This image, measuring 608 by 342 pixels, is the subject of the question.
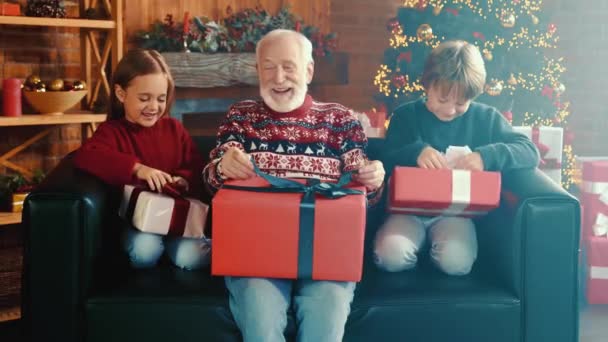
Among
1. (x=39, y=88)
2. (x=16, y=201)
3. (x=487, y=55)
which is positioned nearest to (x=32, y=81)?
(x=39, y=88)

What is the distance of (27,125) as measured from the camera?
12.6ft

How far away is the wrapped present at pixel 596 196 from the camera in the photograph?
345 cm

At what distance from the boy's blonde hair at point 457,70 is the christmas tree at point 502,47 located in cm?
184

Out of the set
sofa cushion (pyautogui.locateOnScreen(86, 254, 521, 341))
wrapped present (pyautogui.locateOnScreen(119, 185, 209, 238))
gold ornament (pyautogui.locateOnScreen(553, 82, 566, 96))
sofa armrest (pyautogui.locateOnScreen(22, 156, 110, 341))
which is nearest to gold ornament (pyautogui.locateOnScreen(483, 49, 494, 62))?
gold ornament (pyautogui.locateOnScreen(553, 82, 566, 96))

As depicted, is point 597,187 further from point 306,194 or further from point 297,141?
point 306,194

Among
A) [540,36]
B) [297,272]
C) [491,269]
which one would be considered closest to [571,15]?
[540,36]

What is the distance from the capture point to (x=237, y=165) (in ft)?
7.06

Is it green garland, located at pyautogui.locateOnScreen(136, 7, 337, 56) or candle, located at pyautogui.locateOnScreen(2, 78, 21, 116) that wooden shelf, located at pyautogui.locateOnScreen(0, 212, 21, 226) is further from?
green garland, located at pyautogui.locateOnScreen(136, 7, 337, 56)

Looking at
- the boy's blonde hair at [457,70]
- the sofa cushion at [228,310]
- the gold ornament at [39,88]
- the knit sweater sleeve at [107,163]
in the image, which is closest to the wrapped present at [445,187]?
the sofa cushion at [228,310]

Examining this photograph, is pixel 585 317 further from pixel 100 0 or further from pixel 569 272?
pixel 100 0

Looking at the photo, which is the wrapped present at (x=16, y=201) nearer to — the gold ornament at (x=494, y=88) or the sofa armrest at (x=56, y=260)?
the sofa armrest at (x=56, y=260)

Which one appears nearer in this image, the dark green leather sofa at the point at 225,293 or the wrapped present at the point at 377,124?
the dark green leather sofa at the point at 225,293

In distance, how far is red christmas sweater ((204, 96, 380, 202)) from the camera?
2.30 metres

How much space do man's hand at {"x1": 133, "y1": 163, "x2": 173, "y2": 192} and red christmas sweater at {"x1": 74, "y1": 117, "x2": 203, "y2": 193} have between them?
0.06 ft
